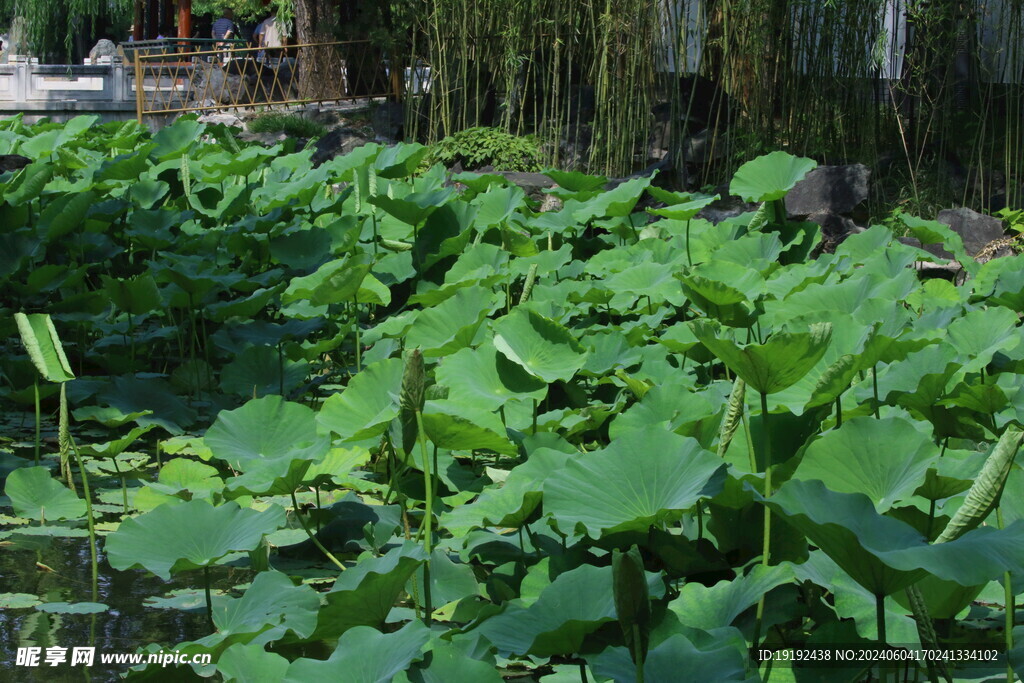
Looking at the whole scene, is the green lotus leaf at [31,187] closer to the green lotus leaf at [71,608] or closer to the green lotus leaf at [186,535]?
the green lotus leaf at [71,608]

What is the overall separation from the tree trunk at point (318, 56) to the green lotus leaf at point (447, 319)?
8341 mm

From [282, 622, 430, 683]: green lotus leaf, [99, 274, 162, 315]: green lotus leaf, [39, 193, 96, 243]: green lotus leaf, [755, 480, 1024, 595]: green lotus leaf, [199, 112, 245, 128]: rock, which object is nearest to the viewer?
[755, 480, 1024, 595]: green lotus leaf

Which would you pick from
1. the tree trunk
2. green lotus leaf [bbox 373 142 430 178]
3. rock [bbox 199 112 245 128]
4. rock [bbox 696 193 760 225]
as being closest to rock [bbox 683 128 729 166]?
rock [bbox 696 193 760 225]

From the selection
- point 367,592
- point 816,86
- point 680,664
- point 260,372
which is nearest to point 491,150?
point 816,86

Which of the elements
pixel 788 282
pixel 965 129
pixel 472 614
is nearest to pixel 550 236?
pixel 788 282

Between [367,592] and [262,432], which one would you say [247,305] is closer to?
[262,432]

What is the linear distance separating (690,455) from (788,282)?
1339mm

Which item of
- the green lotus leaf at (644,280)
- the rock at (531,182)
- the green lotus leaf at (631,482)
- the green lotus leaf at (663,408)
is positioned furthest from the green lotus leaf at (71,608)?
the rock at (531,182)

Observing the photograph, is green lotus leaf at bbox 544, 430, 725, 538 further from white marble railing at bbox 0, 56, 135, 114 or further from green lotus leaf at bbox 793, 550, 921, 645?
white marble railing at bbox 0, 56, 135, 114

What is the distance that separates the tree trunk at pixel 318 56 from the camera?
33.1 feet

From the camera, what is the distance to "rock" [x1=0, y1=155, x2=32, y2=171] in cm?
503

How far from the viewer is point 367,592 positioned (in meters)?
1.22

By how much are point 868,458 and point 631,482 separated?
0.30 meters

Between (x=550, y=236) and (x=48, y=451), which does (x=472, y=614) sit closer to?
(x=48, y=451)
